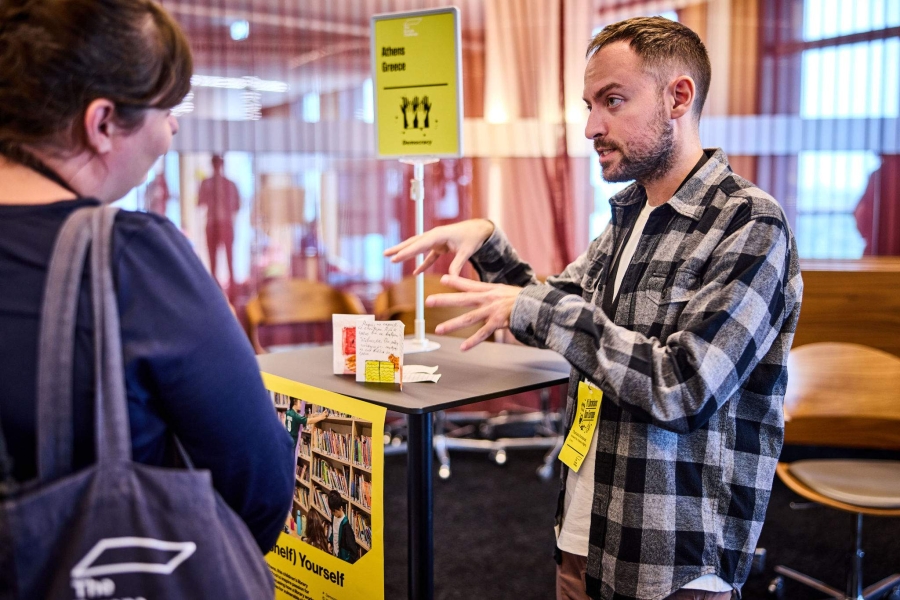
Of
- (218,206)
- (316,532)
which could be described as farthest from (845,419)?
(218,206)

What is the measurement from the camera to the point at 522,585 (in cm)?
279

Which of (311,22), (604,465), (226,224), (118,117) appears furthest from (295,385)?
(311,22)

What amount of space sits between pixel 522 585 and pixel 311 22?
11.3 ft

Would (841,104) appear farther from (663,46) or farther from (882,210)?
(663,46)

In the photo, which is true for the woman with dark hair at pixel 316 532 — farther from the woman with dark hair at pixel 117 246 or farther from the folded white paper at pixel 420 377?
the woman with dark hair at pixel 117 246

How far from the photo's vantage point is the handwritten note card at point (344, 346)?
5.49ft

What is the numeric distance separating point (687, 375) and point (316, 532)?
866mm

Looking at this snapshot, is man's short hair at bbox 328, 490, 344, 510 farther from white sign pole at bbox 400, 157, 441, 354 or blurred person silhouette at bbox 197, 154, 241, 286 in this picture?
blurred person silhouette at bbox 197, 154, 241, 286

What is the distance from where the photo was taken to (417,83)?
7.08 feet

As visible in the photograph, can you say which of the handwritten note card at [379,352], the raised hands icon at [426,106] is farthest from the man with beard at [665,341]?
the raised hands icon at [426,106]

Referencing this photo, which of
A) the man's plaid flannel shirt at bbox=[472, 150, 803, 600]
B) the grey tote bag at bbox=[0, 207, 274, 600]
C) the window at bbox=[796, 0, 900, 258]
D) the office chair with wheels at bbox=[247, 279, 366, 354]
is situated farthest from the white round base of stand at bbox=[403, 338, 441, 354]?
the window at bbox=[796, 0, 900, 258]

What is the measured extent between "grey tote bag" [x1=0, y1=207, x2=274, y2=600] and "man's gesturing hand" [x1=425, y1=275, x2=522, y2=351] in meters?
0.58

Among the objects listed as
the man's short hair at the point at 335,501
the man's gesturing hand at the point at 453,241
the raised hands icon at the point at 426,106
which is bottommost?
the man's short hair at the point at 335,501

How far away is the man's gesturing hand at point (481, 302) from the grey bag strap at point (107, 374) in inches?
22.9
